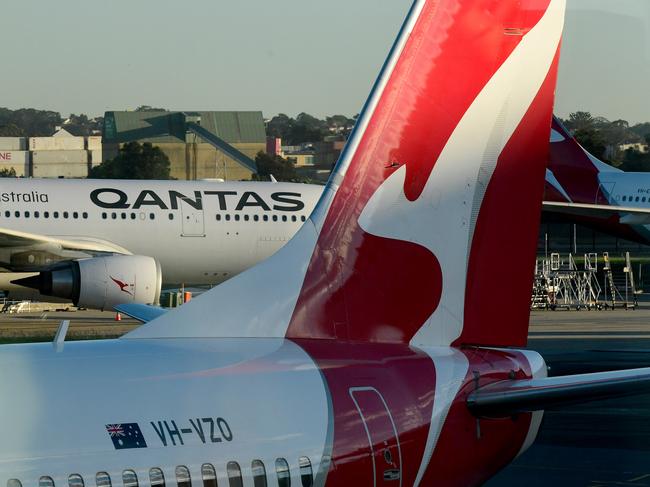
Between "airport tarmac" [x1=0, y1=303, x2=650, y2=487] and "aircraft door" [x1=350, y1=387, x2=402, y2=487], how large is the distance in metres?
5.54

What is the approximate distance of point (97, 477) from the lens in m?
4.96

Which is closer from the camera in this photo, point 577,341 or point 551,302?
point 577,341

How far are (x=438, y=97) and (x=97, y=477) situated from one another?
313 cm

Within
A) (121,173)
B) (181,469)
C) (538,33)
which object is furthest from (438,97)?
(121,173)

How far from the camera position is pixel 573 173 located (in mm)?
41562

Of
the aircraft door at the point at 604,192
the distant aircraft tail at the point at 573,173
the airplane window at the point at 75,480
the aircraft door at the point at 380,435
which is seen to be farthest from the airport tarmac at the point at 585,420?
the aircraft door at the point at 604,192

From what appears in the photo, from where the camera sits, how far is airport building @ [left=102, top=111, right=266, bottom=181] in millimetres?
94938

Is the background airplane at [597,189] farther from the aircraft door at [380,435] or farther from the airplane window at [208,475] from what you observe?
the airplane window at [208,475]

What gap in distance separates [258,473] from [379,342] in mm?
1497

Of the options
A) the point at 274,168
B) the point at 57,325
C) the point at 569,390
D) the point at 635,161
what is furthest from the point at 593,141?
the point at 274,168

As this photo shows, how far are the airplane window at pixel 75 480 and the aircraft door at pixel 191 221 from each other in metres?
24.5

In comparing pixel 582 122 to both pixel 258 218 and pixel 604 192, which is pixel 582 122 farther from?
pixel 604 192

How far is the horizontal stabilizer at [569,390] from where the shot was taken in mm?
→ 6098

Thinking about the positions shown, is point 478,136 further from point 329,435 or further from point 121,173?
point 121,173
